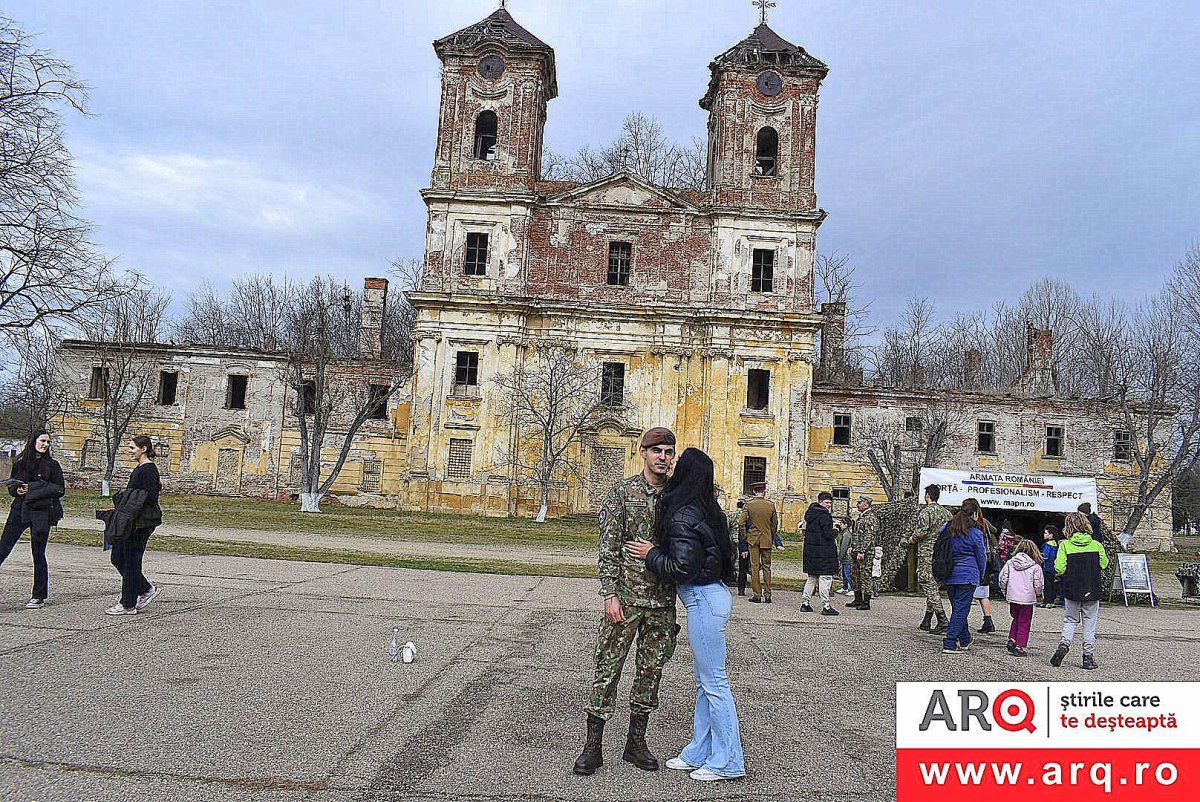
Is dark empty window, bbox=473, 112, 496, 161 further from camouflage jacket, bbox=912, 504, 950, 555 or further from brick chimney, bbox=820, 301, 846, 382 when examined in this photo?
camouflage jacket, bbox=912, 504, 950, 555

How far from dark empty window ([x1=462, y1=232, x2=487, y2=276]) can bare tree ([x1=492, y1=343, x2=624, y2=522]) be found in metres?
4.75

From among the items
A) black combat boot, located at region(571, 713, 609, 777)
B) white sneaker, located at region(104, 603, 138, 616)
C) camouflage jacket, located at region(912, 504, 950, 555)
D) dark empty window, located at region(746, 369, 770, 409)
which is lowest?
white sneaker, located at region(104, 603, 138, 616)

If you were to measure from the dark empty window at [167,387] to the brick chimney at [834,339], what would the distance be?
36284 millimetres

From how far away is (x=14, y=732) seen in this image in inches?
215

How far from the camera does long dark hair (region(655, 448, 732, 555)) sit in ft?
17.3

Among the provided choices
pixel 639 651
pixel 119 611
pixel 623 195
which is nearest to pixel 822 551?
pixel 639 651

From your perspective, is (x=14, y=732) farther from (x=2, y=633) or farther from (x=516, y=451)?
(x=516, y=451)

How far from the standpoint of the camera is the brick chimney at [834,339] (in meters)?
53.6

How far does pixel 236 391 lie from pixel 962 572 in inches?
1632

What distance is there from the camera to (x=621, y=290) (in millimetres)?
40719

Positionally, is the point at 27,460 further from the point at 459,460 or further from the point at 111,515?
the point at 459,460

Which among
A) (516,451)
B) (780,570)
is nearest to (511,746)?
(780,570)

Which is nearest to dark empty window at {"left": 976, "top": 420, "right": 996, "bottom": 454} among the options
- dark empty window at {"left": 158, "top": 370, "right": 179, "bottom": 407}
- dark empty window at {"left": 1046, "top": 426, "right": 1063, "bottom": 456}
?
dark empty window at {"left": 1046, "top": 426, "right": 1063, "bottom": 456}

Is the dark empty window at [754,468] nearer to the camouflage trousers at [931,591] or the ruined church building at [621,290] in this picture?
the ruined church building at [621,290]
